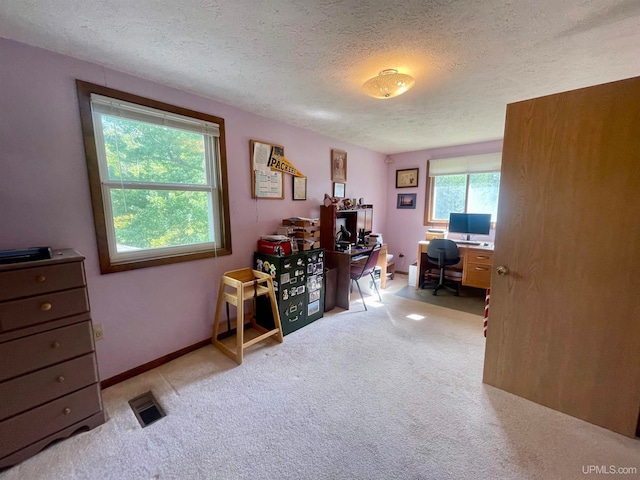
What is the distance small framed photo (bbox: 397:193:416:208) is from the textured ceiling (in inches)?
92.9

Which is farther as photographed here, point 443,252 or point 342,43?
point 443,252

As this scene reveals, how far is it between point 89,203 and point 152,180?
17.3 inches

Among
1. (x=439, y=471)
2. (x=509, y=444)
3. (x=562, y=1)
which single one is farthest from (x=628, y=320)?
(x=562, y=1)

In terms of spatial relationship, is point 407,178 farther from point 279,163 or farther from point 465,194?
point 279,163

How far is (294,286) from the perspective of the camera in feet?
8.61

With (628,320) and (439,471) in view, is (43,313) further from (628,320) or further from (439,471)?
(628,320)

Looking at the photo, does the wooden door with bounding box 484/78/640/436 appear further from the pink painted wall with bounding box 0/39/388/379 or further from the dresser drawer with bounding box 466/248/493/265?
the pink painted wall with bounding box 0/39/388/379

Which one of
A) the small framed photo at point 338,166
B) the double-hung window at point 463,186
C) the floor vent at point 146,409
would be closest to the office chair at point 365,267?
the small framed photo at point 338,166

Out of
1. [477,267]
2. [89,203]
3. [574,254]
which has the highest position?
[89,203]

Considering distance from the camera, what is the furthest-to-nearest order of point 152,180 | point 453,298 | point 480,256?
point 453,298, point 480,256, point 152,180

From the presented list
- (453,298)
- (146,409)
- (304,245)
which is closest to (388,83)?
(304,245)

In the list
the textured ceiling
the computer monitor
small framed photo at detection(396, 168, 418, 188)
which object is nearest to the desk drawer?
the computer monitor

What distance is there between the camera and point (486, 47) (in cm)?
149

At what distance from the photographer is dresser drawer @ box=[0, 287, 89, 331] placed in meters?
1.25
